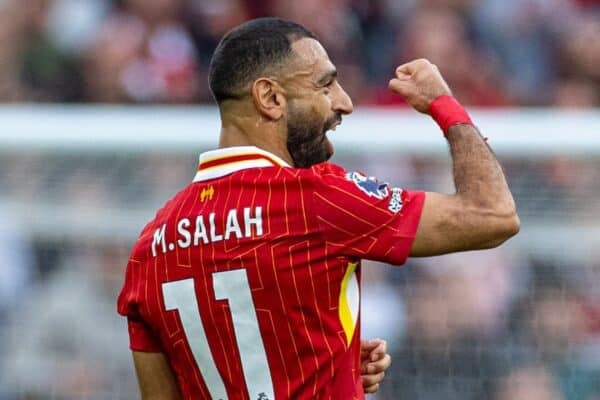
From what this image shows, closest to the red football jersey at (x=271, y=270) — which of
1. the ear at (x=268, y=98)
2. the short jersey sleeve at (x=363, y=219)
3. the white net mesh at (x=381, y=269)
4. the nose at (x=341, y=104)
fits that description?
the short jersey sleeve at (x=363, y=219)

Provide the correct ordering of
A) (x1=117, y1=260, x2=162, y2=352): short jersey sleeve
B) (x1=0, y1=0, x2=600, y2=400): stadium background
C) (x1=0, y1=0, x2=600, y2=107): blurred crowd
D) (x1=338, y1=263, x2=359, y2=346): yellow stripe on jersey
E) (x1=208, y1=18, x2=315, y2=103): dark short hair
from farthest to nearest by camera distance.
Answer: (x1=0, y1=0, x2=600, y2=107): blurred crowd → (x1=0, y1=0, x2=600, y2=400): stadium background → (x1=117, y1=260, x2=162, y2=352): short jersey sleeve → (x1=208, y1=18, x2=315, y2=103): dark short hair → (x1=338, y1=263, x2=359, y2=346): yellow stripe on jersey

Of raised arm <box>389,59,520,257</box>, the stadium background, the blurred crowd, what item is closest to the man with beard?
raised arm <box>389,59,520,257</box>

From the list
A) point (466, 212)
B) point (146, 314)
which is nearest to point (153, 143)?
point (146, 314)

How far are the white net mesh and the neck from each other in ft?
7.97

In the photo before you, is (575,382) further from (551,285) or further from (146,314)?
(146,314)

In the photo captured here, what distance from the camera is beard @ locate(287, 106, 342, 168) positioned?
381 cm

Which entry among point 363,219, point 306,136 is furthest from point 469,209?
point 306,136

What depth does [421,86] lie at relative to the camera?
3.87m

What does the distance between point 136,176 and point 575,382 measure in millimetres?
2210

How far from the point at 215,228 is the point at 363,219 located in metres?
0.40

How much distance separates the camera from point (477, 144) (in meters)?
3.71

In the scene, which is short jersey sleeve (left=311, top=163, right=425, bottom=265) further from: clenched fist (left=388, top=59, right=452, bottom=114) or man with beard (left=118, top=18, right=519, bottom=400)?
clenched fist (left=388, top=59, right=452, bottom=114)

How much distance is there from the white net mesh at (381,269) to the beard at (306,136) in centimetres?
238

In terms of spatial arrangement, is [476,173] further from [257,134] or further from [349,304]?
[257,134]
